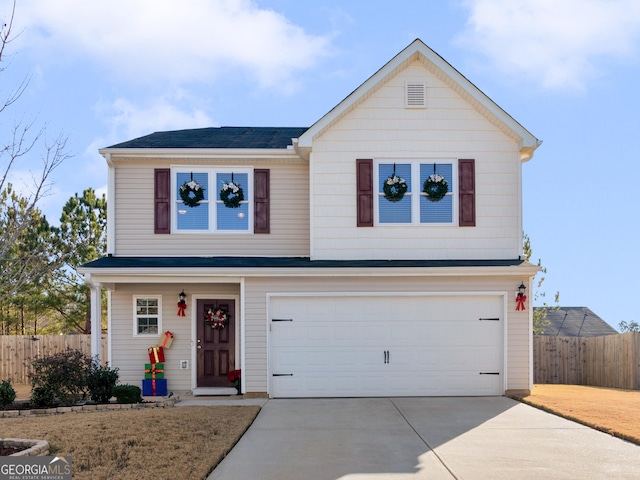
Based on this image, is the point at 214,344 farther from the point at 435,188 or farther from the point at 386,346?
the point at 435,188

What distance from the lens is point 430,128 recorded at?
1515 cm

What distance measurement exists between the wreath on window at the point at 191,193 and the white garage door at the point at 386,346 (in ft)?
10.4

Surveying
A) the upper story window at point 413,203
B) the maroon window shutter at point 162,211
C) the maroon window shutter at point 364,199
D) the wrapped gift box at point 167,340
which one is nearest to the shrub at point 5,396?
the wrapped gift box at point 167,340

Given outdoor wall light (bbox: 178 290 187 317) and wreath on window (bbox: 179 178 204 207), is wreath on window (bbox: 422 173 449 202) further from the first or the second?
outdoor wall light (bbox: 178 290 187 317)

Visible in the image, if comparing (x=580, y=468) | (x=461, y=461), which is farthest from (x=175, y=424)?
(x=580, y=468)

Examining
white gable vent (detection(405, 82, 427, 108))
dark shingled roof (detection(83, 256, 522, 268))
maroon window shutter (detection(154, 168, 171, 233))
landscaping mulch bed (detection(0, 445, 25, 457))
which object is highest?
white gable vent (detection(405, 82, 427, 108))

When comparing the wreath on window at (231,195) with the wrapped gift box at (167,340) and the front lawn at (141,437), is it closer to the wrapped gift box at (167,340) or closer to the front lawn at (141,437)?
the wrapped gift box at (167,340)

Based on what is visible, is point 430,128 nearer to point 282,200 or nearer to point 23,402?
point 282,200

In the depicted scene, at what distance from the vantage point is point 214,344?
15977 mm

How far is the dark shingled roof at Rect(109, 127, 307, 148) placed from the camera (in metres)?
16.2

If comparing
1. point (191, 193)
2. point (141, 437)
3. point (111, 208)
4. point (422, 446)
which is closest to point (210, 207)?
point (191, 193)

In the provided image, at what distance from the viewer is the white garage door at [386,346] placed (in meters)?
14.4

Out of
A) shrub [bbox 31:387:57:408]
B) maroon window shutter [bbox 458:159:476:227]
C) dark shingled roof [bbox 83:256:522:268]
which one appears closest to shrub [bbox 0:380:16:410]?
shrub [bbox 31:387:57:408]

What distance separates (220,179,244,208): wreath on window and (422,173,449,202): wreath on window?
4168 mm
